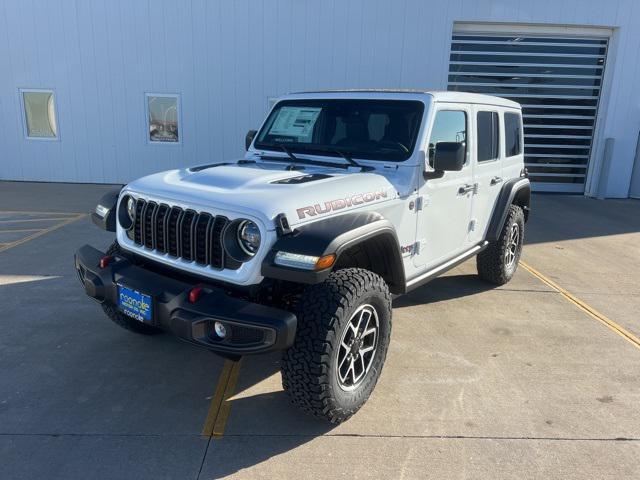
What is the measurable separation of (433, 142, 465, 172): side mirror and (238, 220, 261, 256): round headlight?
1484mm

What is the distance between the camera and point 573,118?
40.9ft

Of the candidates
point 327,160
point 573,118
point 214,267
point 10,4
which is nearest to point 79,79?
point 10,4

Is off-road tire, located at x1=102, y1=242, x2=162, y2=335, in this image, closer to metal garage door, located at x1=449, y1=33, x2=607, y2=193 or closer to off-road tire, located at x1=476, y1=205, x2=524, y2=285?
Result: off-road tire, located at x1=476, y1=205, x2=524, y2=285

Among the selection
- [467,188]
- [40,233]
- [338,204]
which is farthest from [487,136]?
[40,233]

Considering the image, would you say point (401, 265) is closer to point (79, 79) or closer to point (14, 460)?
point (14, 460)

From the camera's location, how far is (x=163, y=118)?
38.9ft

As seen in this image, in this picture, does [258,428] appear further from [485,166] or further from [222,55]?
[222,55]

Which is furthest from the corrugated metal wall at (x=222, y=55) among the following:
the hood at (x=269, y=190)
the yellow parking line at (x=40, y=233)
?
the hood at (x=269, y=190)

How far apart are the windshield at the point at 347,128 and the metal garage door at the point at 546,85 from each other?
9.02m

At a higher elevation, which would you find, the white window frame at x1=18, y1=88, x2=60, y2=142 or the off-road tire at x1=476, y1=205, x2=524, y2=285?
the white window frame at x1=18, y1=88, x2=60, y2=142

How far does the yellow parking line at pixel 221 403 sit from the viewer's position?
9.37 feet

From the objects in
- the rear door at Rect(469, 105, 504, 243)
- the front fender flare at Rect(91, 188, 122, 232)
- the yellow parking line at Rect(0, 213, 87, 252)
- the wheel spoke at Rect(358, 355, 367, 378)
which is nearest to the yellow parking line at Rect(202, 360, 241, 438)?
the wheel spoke at Rect(358, 355, 367, 378)

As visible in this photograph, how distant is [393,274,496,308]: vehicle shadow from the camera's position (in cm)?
496

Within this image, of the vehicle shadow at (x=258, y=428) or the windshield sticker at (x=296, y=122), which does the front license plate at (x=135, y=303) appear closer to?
the vehicle shadow at (x=258, y=428)
